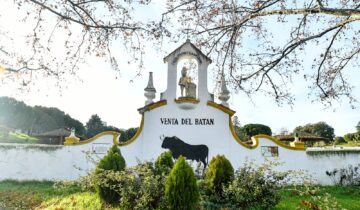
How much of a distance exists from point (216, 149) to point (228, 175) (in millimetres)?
4831

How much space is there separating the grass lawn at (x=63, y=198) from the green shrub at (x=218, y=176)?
3.93 ft

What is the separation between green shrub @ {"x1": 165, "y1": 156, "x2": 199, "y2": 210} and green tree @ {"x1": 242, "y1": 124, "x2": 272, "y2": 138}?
2689 cm

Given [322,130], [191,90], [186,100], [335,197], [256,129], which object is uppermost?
[322,130]

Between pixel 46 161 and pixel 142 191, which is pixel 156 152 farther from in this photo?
pixel 142 191

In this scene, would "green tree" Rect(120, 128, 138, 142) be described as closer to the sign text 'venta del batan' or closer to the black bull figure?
the sign text 'venta del batan'

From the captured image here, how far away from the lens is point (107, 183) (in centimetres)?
672

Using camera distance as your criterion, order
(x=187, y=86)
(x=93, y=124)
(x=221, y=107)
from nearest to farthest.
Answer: (x=221, y=107) < (x=187, y=86) < (x=93, y=124)

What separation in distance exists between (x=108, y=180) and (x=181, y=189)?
187 centimetres

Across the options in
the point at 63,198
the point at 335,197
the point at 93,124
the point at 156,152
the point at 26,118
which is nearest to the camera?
the point at 63,198

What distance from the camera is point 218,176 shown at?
21.7 ft

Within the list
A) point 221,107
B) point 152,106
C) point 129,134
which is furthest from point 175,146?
point 129,134

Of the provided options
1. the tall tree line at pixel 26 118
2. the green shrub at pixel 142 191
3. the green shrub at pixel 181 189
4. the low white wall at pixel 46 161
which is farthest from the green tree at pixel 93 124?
the green shrub at pixel 181 189

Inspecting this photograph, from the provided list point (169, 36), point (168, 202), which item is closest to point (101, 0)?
point (169, 36)

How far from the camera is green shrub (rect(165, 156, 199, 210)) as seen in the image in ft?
18.0
